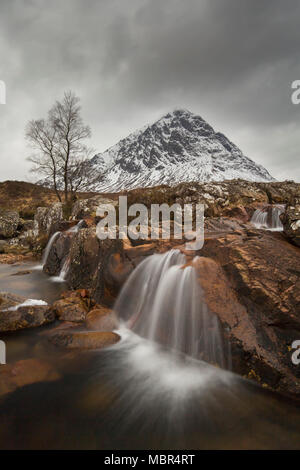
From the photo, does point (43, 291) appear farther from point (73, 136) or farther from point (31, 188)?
point (31, 188)

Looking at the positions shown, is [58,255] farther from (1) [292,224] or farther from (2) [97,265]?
(1) [292,224]

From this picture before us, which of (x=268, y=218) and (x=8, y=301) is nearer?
(x=8, y=301)

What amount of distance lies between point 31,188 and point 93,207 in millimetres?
37618

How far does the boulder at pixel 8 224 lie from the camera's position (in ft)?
71.8

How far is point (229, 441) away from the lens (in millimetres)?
2756

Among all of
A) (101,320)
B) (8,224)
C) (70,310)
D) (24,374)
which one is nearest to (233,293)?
(101,320)

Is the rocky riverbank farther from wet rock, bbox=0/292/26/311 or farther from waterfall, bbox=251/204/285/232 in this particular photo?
waterfall, bbox=251/204/285/232

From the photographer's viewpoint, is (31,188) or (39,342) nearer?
(39,342)

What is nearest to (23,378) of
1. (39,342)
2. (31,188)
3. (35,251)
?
(39,342)

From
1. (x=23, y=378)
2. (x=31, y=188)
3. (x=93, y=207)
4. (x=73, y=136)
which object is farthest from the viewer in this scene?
(x=31, y=188)

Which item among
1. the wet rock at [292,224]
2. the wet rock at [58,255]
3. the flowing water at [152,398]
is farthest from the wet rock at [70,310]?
the wet rock at [292,224]

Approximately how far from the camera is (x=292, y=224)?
5379 mm

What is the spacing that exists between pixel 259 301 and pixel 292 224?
101 inches
